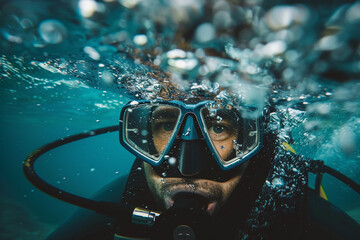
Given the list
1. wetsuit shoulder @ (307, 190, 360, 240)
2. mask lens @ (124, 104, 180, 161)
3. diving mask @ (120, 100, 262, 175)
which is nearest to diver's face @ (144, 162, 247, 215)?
diving mask @ (120, 100, 262, 175)

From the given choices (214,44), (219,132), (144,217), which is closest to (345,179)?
(219,132)

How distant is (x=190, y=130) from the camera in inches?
118

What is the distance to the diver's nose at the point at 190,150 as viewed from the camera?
278 cm

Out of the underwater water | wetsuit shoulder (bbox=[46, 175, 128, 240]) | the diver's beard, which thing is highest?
the underwater water

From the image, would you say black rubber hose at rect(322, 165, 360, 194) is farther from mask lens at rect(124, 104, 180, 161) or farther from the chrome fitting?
the chrome fitting

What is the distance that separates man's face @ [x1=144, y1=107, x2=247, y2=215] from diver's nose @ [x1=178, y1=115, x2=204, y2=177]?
15cm

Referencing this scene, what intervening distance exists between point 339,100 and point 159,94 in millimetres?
3948

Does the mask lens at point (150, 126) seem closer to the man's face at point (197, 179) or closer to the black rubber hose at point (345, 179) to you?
the man's face at point (197, 179)

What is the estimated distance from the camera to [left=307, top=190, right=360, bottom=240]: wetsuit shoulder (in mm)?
3012

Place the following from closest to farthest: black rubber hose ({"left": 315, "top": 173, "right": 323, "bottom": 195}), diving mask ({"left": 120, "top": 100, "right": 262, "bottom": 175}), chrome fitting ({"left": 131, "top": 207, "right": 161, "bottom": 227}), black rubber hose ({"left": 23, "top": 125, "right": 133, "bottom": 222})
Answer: chrome fitting ({"left": 131, "top": 207, "right": 161, "bottom": 227}), black rubber hose ({"left": 23, "top": 125, "right": 133, "bottom": 222}), diving mask ({"left": 120, "top": 100, "right": 262, "bottom": 175}), black rubber hose ({"left": 315, "top": 173, "right": 323, "bottom": 195})

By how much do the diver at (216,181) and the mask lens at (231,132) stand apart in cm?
2

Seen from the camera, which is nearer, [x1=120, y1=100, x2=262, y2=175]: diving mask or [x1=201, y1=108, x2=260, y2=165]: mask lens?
[x1=120, y1=100, x2=262, y2=175]: diving mask

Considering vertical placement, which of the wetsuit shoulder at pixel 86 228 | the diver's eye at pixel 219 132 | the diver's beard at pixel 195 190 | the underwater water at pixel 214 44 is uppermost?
the underwater water at pixel 214 44

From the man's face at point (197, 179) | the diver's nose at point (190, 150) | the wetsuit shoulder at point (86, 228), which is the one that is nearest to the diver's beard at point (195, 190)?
the man's face at point (197, 179)
